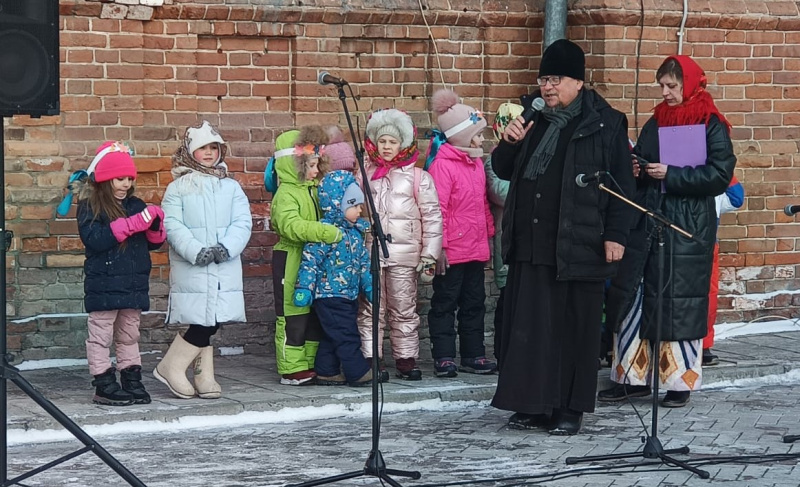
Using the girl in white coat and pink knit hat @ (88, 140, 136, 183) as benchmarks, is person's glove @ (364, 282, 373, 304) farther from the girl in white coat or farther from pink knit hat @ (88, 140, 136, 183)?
pink knit hat @ (88, 140, 136, 183)

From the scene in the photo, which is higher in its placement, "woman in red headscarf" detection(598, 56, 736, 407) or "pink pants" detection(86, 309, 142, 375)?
"woman in red headscarf" detection(598, 56, 736, 407)

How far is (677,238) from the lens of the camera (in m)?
8.71

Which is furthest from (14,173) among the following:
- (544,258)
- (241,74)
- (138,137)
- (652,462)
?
(652,462)

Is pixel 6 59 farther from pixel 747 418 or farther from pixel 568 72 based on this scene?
pixel 747 418

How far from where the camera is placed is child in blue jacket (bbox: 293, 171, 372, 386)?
9.00 metres

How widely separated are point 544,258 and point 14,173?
3.70m

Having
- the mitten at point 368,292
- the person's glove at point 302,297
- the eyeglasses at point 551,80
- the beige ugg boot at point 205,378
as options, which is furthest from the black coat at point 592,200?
the beige ugg boot at point 205,378

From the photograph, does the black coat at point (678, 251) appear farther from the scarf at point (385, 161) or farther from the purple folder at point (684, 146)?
the scarf at point (385, 161)

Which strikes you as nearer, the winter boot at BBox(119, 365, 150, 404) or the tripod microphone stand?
the tripod microphone stand

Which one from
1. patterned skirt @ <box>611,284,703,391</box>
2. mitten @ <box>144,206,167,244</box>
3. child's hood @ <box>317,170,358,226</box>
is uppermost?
child's hood @ <box>317,170,358,226</box>

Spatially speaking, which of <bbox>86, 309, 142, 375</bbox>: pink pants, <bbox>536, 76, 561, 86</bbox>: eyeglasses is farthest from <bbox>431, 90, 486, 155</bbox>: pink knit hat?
<bbox>86, 309, 142, 375</bbox>: pink pants

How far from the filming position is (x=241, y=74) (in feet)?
33.5

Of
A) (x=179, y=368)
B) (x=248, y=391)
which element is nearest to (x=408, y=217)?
(x=248, y=391)

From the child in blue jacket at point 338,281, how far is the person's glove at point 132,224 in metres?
1.13
